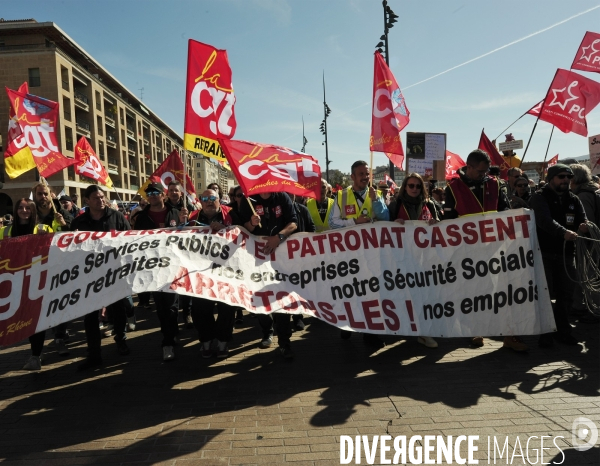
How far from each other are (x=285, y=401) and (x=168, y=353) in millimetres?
1887

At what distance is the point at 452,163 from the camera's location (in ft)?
46.6

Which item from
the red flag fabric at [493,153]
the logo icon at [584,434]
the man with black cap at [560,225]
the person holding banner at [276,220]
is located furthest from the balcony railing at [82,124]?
the logo icon at [584,434]

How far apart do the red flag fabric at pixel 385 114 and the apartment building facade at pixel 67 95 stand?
2843 centimetres

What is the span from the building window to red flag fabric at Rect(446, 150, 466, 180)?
38171mm

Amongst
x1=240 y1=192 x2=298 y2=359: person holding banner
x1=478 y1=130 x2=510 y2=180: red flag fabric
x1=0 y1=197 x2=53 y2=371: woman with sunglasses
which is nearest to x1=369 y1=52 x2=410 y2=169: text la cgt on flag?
x1=240 y1=192 x2=298 y2=359: person holding banner

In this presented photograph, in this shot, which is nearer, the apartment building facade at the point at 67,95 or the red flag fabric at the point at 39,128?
the red flag fabric at the point at 39,128

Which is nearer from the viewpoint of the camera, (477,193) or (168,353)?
(168,353)

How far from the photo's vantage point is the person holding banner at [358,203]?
17.9ft

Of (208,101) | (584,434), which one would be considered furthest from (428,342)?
(208,101)

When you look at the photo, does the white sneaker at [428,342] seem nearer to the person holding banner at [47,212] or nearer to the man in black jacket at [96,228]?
the man in black jacket at [96,228]

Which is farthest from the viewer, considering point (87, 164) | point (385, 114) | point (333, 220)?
point (87, 164)

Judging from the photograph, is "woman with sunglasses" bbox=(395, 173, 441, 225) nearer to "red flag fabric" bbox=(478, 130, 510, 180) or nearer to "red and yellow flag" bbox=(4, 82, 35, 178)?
"red and yellow flag" bbox=(4, 82, 35, 178)

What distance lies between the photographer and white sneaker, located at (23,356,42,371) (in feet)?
16.1

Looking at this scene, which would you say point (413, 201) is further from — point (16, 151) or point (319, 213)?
point (16, 151)
